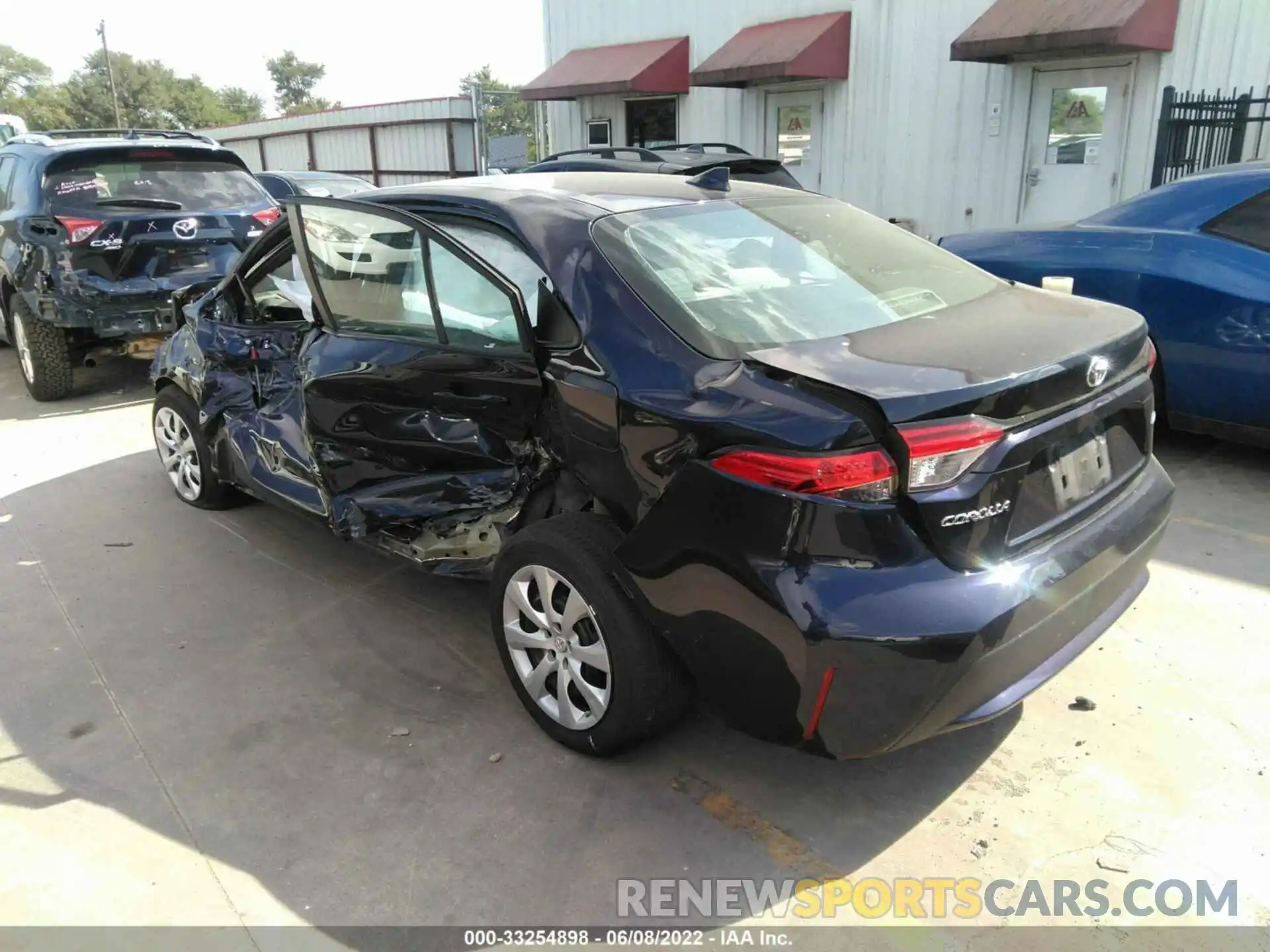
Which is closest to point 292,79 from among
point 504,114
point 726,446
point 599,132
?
point 504,114

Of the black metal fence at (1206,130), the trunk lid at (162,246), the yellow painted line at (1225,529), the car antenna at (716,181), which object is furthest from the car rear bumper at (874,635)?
the black metal fence at (1206,130)

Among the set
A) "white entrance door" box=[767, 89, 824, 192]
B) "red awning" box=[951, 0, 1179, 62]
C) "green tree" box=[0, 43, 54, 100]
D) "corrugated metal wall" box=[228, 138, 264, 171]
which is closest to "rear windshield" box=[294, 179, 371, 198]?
"white entrance door" box=[767, 89, 824, 192]

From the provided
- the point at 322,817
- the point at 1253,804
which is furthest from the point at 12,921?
the point at 1253,804

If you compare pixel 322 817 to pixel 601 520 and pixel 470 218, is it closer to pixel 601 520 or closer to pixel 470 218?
pixel 601 520

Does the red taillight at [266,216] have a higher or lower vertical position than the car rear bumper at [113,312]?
higher

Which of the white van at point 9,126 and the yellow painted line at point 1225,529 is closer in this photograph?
the yellow painted line at point 1225,529

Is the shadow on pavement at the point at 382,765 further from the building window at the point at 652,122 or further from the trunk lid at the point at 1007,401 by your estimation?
the building window at the point at 652,122

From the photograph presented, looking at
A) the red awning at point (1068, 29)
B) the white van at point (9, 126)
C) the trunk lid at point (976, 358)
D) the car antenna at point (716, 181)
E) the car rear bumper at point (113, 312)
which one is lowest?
the car rear bumper at point (113, 312)

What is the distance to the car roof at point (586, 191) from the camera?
3.12 metres

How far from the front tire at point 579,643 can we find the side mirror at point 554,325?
514 mm

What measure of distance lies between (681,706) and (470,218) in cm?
172

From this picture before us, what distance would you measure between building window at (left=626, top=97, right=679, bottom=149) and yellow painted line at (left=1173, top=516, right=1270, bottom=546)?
1146 cm

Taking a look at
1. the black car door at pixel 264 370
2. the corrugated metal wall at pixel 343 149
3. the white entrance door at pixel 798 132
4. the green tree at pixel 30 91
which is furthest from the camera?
the green tree at pixel 30 91

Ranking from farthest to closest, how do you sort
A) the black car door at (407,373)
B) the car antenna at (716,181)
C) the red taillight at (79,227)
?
the red taillight at (79,227)
the car antenna at (716,181)
the black car door at (407,373)
